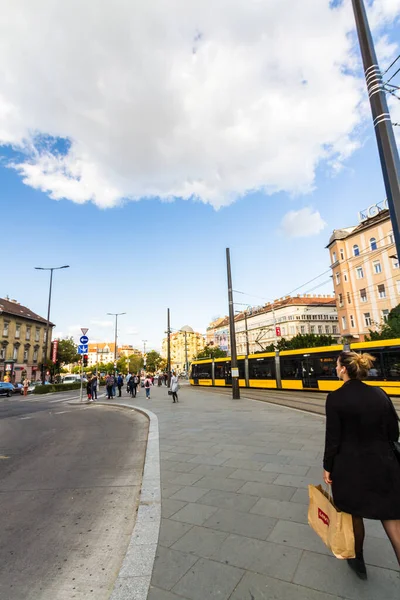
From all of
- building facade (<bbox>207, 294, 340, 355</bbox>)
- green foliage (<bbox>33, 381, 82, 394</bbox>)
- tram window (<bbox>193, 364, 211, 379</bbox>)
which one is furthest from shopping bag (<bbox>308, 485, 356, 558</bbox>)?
building facade (<bbox>207, 294, 340, 355</bbox>)

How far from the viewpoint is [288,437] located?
23.8 feet

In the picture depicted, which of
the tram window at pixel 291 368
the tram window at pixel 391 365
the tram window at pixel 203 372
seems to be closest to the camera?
the tram window at pixel 391 365

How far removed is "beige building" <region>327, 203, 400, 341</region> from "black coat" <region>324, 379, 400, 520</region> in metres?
37.5

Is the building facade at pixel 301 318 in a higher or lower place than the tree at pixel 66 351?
higher

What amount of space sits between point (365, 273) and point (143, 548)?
43245 millimetres

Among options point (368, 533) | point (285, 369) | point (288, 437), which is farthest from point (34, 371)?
point (368, 533)

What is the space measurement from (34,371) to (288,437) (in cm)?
5486

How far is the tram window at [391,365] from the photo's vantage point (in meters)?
15.9

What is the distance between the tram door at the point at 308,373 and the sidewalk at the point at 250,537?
15267 mm

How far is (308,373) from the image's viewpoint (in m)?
20.9

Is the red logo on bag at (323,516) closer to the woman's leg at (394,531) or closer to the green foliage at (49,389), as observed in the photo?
the woman's leg at (394,531)

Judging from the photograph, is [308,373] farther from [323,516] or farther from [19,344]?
[19,344]

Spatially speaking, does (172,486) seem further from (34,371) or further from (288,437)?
(34,371)

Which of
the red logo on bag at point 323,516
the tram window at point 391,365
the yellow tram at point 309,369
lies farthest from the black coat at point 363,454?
the tram window at point 391,365
